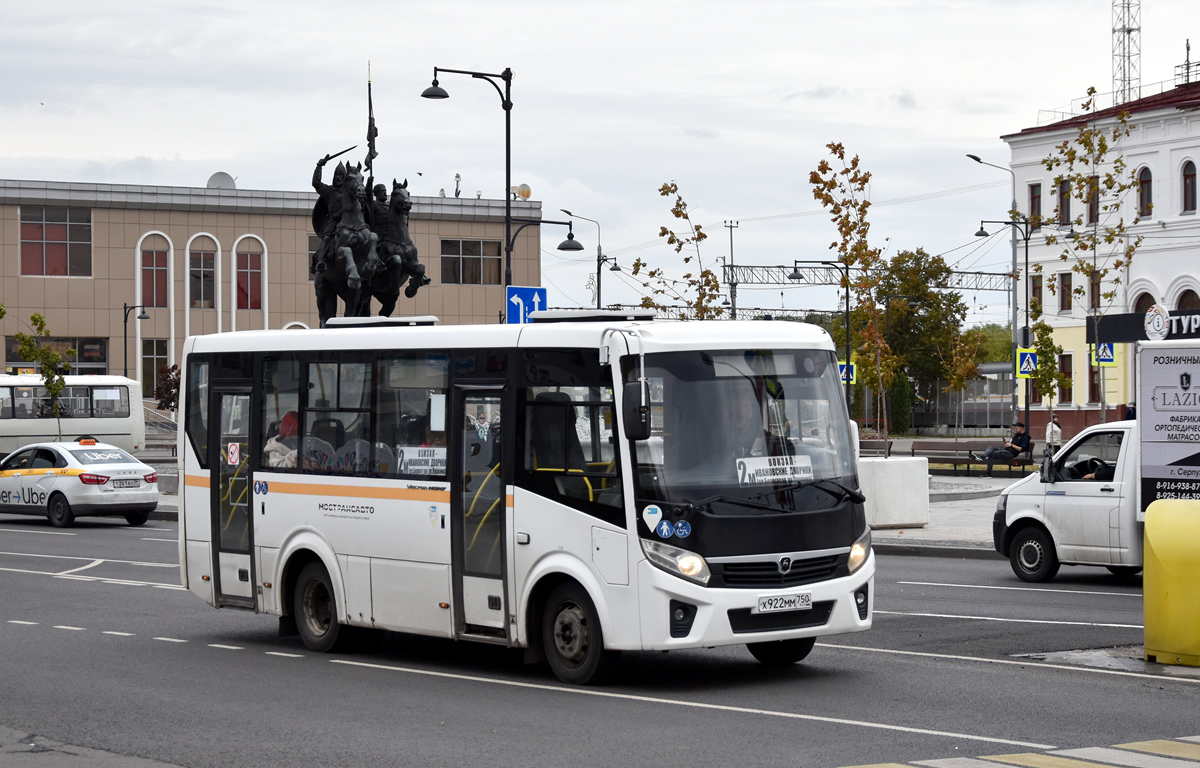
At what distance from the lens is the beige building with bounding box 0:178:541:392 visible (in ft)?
254

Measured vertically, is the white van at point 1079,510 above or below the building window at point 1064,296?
below

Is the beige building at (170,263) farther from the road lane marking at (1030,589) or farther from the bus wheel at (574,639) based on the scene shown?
the bus wheel at (574,639)

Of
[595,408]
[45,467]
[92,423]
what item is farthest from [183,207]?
[595,408]

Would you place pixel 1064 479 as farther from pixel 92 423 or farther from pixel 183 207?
pixel 183 207

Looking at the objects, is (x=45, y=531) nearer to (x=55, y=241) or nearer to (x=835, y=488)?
(x=835, y=488)

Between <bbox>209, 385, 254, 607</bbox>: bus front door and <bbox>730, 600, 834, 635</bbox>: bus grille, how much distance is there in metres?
5.01

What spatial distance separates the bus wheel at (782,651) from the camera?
11906mm

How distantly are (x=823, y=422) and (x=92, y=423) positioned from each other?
165 ft

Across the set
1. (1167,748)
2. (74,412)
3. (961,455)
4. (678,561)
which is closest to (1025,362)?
(961,455)

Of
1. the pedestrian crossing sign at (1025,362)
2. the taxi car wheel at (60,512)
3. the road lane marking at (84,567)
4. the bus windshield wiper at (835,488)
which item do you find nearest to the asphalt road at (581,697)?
the bus windshield wiper at (835,488)

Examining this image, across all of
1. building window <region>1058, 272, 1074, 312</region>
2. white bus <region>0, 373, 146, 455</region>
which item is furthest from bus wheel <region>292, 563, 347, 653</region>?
building window <region>1058, 272, 1074, 312</region>

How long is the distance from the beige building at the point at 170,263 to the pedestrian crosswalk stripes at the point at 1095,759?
67.1 metres

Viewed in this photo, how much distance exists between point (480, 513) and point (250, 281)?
72544mm

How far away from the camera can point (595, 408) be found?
11.0 meters
